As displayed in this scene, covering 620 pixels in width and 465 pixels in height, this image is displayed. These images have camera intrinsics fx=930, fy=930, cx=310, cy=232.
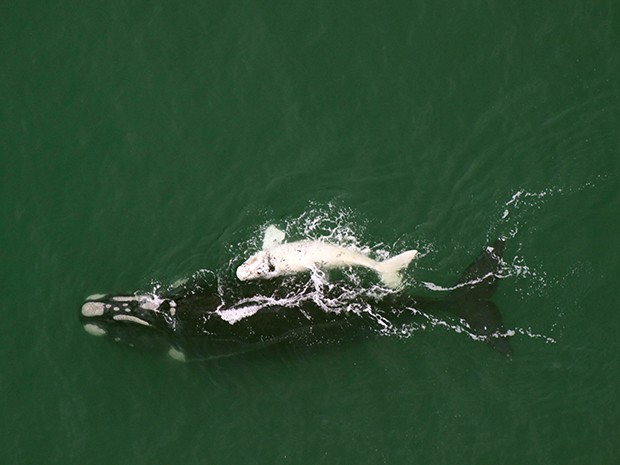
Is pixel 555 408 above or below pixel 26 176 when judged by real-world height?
below

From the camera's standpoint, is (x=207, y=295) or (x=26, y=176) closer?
(x=207, y=295)

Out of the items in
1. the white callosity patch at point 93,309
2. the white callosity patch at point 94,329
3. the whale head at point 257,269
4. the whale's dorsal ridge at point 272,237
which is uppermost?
the whale's dorsal ridge at point 272,237

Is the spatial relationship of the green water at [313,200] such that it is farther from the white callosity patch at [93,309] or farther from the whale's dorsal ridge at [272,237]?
the white callosity patch at [93,309]

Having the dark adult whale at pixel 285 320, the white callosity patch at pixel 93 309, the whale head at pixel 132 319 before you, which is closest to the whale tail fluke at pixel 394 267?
the dark adult whale at pixel 285 320

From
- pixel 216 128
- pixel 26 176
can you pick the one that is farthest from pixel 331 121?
pixel 26 176

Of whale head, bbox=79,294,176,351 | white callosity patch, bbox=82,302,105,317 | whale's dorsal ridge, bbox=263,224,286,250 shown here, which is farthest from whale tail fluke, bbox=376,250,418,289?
white callosity patch, bbox=82,302,105,317

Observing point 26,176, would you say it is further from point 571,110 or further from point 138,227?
point 571,110
